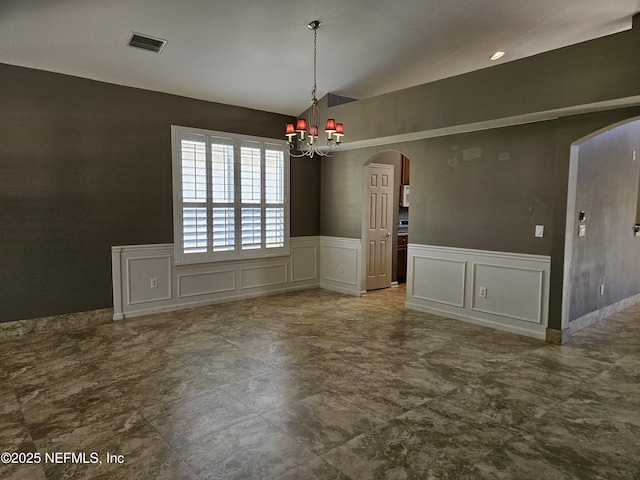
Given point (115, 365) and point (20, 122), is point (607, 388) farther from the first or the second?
point (20, 122)

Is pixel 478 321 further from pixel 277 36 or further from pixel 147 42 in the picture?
pixel 147 42

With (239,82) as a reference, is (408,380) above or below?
below

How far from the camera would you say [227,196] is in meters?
5.89

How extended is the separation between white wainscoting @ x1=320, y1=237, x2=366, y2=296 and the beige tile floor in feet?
6.34

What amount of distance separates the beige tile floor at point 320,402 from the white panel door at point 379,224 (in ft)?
7.35

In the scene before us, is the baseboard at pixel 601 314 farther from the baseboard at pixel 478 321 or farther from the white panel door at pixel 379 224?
the white panel door at pixel 379 224

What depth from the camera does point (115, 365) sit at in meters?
3.68

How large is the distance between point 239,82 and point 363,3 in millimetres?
2085

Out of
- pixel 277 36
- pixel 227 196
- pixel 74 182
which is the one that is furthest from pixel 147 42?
pixel 227 196

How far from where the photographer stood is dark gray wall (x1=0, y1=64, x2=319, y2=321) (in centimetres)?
437

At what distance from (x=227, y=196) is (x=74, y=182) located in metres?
1.92

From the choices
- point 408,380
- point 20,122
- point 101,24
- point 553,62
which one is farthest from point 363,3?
point 20,122

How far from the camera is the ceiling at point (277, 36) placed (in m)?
3.79

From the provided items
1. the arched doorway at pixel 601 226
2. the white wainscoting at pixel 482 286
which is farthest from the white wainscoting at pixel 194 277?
the arched doorway at pixel 601 226
